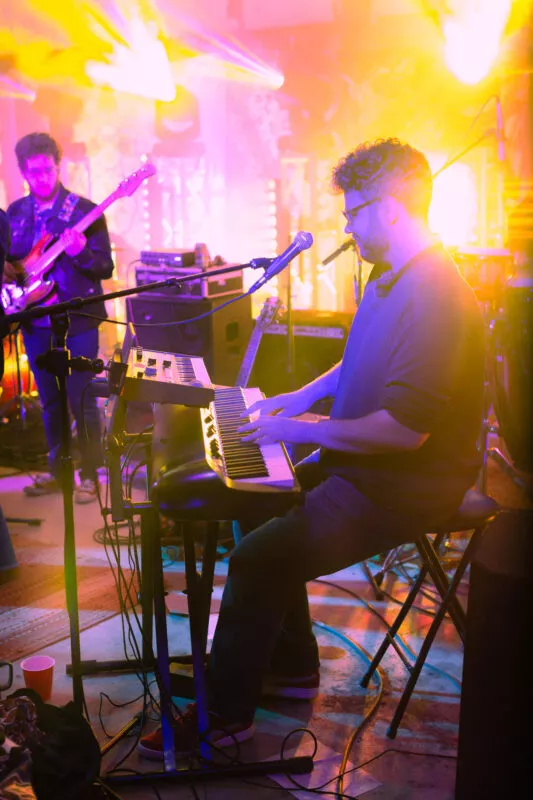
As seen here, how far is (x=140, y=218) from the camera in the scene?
311 inches

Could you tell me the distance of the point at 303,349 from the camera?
16.7 feet

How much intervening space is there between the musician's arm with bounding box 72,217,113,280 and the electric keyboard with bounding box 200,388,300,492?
209 centimetres

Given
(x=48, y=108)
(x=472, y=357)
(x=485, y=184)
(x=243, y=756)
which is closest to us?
(x=472, y=357)

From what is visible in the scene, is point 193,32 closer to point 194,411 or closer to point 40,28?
point 40,28

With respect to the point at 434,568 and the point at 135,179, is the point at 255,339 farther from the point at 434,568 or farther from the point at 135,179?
the point at 434,568

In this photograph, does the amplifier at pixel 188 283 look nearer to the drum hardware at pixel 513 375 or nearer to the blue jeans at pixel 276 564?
the drum hardware at pixel 513 375

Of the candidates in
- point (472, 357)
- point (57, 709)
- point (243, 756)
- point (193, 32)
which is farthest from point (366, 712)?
point (193, 32)

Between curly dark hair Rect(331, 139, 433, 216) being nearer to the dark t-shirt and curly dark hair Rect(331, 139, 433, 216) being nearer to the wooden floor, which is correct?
the dark t-shirt

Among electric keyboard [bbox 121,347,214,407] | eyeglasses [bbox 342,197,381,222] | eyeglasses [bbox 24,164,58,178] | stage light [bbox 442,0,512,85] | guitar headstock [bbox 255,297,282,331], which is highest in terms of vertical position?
stage light [bbox 442,0,512,85]

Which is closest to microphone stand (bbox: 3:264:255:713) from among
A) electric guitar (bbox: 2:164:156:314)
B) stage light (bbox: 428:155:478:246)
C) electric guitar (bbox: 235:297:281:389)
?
electric guitar (bbox: 235:297:281:389)

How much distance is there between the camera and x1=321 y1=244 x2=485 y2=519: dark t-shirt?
2.08 metres

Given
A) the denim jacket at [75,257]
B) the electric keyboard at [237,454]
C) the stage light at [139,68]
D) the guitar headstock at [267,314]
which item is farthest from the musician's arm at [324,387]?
the stage light at [139,68]

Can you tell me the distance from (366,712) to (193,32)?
21.2ft

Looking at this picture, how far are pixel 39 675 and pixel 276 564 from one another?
0.99 meters
